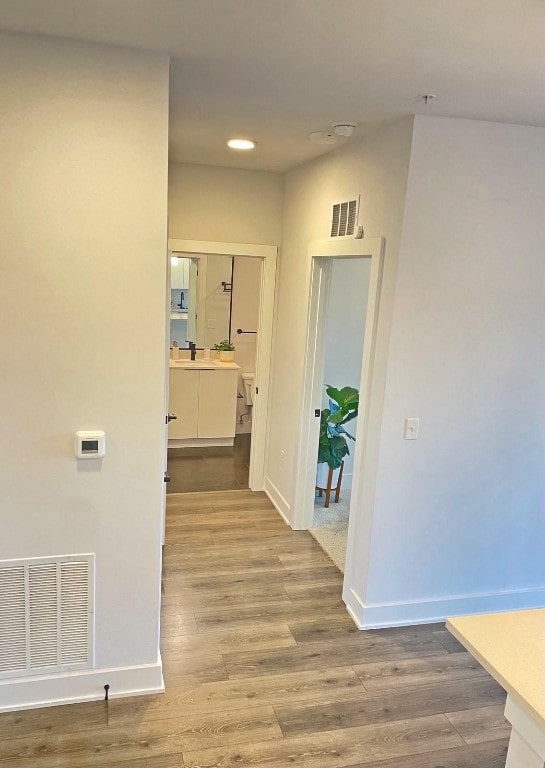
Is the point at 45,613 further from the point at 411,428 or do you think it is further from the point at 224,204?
the point at 224,204

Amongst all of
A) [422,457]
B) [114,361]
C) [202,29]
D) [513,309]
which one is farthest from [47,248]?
[513,309]

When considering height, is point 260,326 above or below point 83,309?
below

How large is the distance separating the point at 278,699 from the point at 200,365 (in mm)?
4053

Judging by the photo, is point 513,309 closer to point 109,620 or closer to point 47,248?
point 47,248

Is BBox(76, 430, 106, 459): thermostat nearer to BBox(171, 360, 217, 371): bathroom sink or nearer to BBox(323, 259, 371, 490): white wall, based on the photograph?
BBox(323, 259, 371, 490): white wall

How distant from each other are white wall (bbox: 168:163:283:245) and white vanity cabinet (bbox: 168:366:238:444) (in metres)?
1.95

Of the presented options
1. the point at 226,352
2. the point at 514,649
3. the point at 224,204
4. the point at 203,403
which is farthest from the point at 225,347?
the point at 514,649

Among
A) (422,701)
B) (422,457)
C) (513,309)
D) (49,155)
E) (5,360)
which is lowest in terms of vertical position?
(422,701)

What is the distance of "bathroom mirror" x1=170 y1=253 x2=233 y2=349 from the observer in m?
6.74

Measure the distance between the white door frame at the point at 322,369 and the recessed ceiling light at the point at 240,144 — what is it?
742mm

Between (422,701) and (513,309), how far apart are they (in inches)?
77.9

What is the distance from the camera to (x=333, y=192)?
12.0 ft

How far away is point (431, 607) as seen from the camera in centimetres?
326

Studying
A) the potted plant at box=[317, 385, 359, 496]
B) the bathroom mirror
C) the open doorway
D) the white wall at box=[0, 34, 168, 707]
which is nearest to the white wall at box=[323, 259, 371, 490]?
the open doorway
